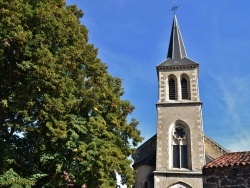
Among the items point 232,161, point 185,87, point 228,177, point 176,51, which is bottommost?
point 228,177

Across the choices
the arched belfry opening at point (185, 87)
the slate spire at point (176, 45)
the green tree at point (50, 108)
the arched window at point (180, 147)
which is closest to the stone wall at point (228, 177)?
the green tree at point (50, 108)

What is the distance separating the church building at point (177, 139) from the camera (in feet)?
64.4

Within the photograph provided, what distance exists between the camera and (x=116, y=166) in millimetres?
11992

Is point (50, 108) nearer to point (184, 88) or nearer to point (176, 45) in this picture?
point (184, 88)

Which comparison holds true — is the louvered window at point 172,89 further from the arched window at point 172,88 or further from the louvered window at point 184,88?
the louvered window at point 184,88

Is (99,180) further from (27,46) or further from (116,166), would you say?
(27,46)

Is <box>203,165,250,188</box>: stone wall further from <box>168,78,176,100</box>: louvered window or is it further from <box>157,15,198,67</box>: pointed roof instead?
<box>157,15,198,67</box>: pointed roof

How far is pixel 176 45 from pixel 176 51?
1.02 meters

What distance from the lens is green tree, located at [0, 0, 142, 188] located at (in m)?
11.0

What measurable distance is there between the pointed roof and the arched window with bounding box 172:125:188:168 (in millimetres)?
4885

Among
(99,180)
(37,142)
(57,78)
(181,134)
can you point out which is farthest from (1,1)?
(181,134)

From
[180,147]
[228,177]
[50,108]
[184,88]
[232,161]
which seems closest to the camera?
[50,108]

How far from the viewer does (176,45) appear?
84.9ft

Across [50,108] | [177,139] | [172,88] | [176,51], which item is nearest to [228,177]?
[50,108]
